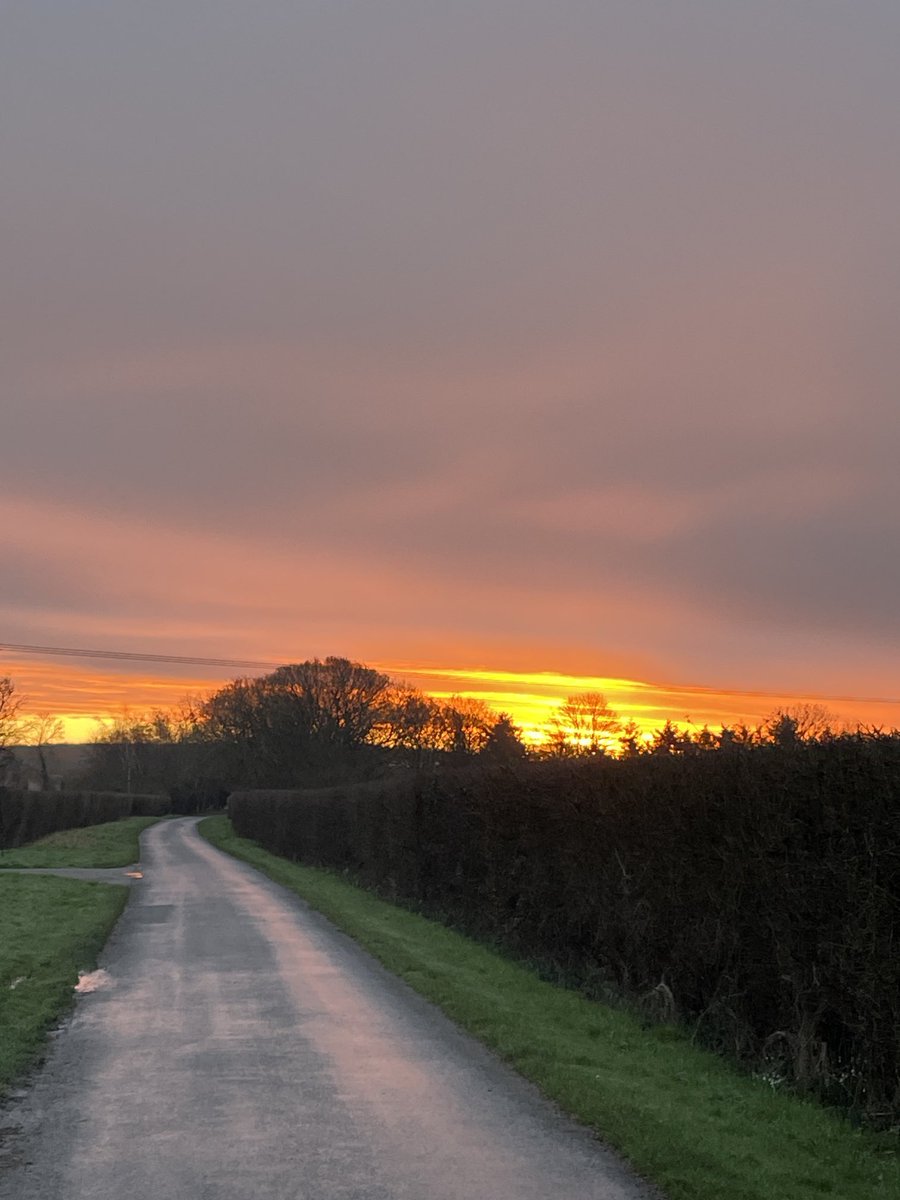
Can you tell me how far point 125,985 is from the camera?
1285 cm

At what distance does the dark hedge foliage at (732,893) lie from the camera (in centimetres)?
801

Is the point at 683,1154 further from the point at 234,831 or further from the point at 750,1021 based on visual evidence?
the point at 234,831

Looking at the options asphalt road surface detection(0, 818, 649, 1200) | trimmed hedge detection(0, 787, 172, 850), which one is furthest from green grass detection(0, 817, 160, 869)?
asphalt road surface detection(0, 818, 649, 1200)

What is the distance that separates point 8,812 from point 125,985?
53915mm

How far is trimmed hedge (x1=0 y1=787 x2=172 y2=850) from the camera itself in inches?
2459

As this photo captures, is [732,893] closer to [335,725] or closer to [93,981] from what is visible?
[93,981]

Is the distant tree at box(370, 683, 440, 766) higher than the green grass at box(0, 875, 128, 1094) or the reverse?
higher

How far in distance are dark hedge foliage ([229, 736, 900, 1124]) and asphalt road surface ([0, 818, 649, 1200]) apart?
235 centimetres

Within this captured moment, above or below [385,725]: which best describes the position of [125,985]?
below

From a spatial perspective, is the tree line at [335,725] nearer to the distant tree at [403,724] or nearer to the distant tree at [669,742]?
the distant tree at [403,724]

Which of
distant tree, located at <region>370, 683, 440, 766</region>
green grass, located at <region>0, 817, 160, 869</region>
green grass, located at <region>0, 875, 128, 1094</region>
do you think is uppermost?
distant tree, located at <region>370, 683, 440, 766</region>

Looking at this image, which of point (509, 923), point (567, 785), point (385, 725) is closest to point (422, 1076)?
point (567, 785)

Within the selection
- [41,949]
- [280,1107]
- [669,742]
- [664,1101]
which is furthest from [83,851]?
[664,1101]

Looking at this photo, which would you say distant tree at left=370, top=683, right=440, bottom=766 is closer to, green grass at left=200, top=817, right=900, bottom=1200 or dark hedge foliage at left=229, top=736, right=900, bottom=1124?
dark hedge foliage at left=229, top=736, right=900, bottom=1124
